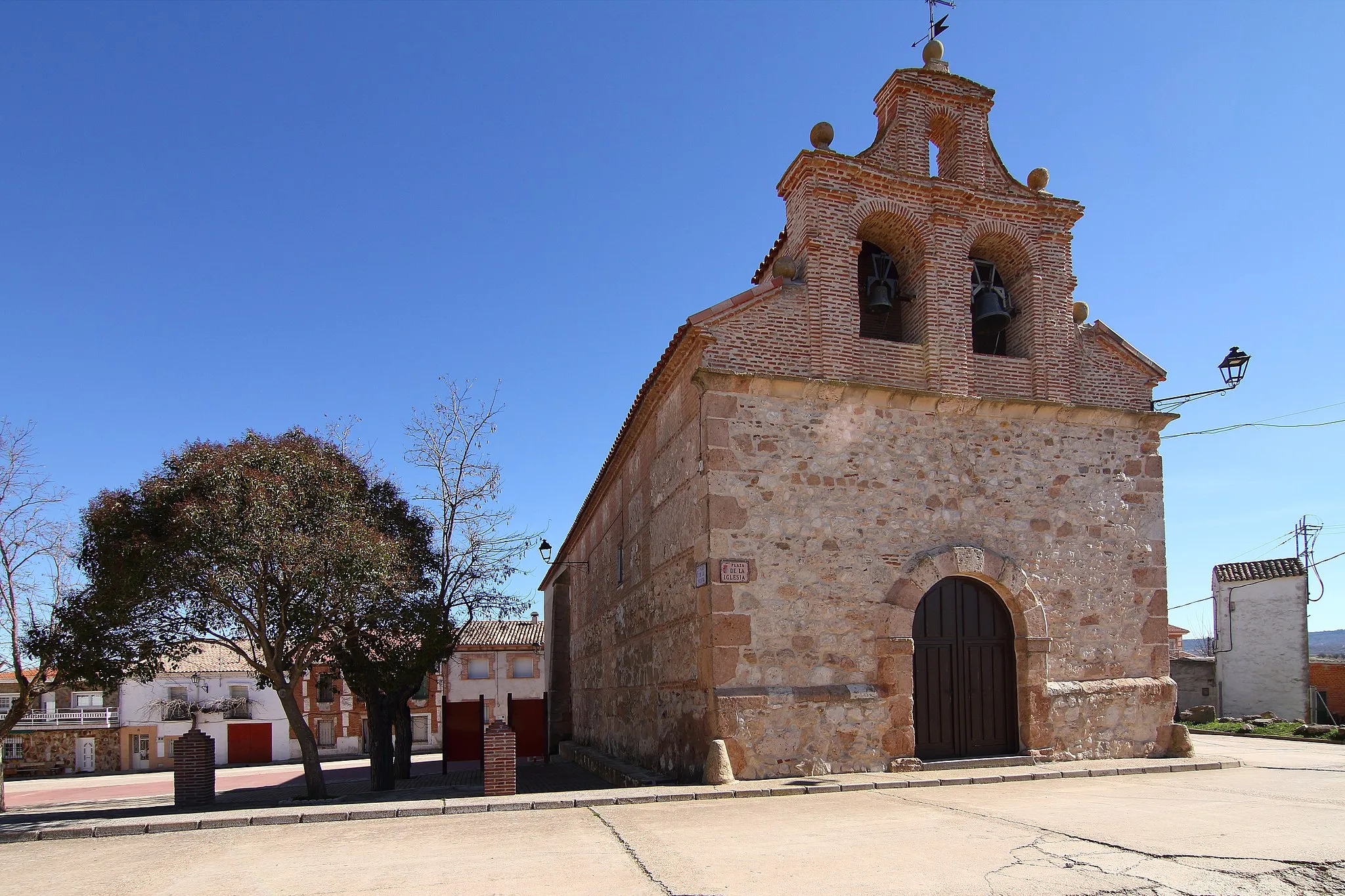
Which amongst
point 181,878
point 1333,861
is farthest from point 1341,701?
point 181,878

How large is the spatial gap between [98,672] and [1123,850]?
12917mm

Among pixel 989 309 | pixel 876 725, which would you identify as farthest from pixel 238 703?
pixel 989 309

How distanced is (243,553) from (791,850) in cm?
855

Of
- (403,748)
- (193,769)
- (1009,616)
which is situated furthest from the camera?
(403,748)

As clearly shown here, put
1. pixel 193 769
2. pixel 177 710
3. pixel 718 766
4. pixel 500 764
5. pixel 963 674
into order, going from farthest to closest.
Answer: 1. pixel 177 710
2. pixel 193 769
3. pixel 963 674
4. pixel 500 764
5. pixel 718 766

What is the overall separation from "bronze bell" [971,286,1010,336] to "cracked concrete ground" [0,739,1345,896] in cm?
583

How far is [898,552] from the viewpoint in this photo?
1053cm

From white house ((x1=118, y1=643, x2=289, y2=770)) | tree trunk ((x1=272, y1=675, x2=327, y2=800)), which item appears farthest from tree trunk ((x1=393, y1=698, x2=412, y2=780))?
white house ((x1=118, y1=643, x2=289, y2=770))

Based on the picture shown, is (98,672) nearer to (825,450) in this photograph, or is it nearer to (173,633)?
(173,633)

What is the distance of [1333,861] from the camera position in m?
5.79

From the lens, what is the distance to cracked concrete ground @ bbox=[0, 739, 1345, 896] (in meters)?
5.52

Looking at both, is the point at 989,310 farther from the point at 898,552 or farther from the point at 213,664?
the point at 213,664

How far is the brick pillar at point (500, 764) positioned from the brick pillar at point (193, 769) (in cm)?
520

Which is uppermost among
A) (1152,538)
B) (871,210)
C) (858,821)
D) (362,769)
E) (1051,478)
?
(871,210)
